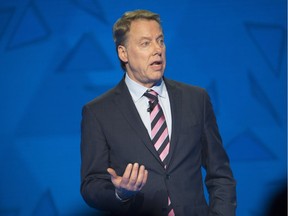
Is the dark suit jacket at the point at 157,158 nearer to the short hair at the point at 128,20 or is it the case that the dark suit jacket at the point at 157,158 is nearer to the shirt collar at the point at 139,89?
the shirt collar at the point at 139,89

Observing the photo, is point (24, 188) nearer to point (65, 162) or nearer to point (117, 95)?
point (65, 162)

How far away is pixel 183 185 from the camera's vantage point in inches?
67.5

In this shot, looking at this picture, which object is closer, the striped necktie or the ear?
the striped necktie

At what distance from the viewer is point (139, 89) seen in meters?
1.85

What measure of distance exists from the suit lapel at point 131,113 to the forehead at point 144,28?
0.72 feet

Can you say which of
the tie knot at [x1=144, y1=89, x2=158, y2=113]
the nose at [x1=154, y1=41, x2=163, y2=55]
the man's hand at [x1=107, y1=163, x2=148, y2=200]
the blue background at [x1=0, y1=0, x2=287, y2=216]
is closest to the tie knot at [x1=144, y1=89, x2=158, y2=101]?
the tie knot at [x1=144, y1=89, x2=158, y2=113]

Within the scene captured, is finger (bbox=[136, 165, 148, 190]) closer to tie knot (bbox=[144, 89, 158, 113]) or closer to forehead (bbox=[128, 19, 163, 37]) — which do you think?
tie knot (bbox=[144, 89, 158, 113])

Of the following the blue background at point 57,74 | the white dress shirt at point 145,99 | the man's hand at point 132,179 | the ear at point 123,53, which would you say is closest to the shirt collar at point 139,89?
the white dress shirt at point 145,99

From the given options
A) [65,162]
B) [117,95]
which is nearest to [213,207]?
[117,95]

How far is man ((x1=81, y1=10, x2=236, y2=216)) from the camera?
170cm

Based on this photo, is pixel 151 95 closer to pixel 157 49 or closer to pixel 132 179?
pixel 157 49

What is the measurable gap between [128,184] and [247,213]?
5.44 ft

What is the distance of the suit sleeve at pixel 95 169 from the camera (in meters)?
1.65

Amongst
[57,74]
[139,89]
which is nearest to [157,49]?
[139,89]
